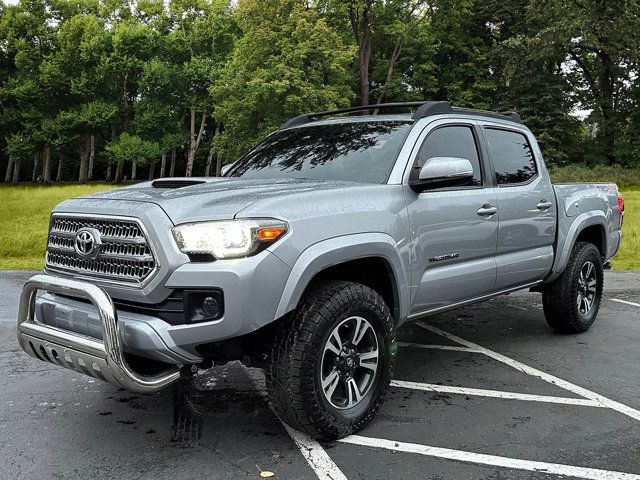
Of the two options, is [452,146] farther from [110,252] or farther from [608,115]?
[608,115]

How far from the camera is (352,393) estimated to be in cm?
353

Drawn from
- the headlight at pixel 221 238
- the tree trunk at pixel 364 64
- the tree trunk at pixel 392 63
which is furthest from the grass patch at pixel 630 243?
the tree trunk at pixel 392 63

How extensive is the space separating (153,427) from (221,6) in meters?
51.2

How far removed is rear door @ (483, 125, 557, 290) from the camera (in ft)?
15.6

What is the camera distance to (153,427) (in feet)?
12.0

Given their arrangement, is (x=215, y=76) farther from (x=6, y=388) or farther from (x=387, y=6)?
(x=6, y=388)

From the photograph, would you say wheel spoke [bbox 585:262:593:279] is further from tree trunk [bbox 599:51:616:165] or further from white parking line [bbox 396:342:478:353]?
tree trunk [bbox 599:51:616:165]

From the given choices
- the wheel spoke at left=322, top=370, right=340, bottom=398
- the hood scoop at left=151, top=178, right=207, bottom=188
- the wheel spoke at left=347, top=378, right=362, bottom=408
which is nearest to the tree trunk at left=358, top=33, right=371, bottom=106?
the hood scoop at left=151, top=178, right=207, bottom=188

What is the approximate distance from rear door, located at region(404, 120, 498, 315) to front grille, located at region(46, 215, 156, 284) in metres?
1.69

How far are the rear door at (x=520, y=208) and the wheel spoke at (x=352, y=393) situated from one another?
1712 mm

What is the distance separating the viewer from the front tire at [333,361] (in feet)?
10.4

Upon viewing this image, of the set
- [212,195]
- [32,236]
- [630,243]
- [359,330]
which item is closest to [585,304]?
[359,330]

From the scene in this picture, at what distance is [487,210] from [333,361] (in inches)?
71.6

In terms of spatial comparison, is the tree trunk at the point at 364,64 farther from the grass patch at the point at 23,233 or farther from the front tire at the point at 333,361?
the front tire at the point at 333,361
